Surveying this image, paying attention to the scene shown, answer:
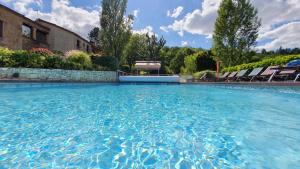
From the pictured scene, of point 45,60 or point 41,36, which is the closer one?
point 45,60

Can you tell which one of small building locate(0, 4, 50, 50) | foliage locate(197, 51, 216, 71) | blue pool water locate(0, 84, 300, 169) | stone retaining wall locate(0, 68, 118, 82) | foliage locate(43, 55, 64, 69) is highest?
small building locate(0, 4, 50, 50)

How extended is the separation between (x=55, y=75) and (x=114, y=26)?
9.62m

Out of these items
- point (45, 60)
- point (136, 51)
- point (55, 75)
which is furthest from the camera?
point (136, 51)

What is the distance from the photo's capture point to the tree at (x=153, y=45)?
113 ft

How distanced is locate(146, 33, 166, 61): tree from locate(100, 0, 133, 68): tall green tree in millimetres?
13465

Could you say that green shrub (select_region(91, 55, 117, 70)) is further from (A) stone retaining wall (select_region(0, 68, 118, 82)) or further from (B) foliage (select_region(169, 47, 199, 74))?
(B) foliage (select_region(169, 47, 199, 74))

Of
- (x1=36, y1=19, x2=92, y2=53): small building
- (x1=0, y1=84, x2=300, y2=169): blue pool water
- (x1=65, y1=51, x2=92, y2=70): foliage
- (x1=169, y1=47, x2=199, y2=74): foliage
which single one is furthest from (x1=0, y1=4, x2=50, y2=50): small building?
A: (x1=169, y1=47, x2=199, y2=74): foliage

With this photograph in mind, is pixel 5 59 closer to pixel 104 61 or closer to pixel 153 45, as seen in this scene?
pixel 104 61

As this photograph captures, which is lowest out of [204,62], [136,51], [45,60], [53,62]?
[53,62]

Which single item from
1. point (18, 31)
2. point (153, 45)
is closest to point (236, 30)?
point (153, 45)

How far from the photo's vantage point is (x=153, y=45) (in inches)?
1359

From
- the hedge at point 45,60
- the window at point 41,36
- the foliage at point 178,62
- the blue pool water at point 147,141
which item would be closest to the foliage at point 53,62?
the hedge at point 45,60

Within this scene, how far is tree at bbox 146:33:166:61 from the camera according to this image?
34.3m

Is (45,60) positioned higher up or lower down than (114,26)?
lower down
